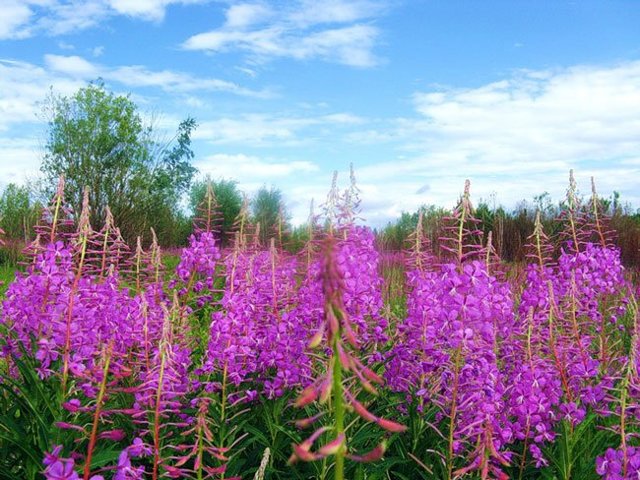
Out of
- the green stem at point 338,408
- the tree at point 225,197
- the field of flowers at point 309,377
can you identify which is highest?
the tree at point 225,197

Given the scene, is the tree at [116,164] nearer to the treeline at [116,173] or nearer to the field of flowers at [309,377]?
the treeline at [116,173]

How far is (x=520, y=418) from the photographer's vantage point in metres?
3.48

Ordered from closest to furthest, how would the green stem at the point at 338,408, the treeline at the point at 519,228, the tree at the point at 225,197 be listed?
the green stem at the point at 338,408, the treeline at the point at 519,228, the tree at the point at 225,197

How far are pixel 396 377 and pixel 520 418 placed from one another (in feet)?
2.83

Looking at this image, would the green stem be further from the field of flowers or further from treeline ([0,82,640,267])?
treeline ([0,82,640,267])

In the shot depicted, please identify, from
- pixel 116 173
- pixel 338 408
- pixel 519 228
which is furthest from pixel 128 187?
pixel 338 408

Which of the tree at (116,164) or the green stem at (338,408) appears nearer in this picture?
the green stem at (338,408)

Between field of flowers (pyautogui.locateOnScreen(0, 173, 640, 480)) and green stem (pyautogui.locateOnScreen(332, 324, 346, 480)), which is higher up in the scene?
green stem (pyautogui.locateOnScreen(332, 324, 346, 480))

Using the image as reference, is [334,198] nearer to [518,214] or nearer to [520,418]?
[520,418]

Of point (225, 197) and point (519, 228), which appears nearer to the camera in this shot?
point (519, 228)

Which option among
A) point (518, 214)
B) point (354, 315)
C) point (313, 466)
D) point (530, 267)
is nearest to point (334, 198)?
point (354, 315)

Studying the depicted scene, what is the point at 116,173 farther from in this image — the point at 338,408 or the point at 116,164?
the point at 338,408

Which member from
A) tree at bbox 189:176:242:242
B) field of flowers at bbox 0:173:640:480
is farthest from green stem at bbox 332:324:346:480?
tree at bbox 189:176:242:242

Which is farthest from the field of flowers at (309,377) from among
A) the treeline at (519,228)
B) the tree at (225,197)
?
the tree at (225,197)
